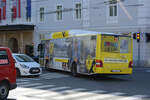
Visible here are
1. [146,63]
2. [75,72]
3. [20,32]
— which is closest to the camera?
[75,72]

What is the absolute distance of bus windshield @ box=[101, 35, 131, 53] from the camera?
54.1ft

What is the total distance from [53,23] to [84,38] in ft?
70.8

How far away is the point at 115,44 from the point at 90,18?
1792cm

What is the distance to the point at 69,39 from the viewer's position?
65.8ft

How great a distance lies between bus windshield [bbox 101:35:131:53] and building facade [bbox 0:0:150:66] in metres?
9.13

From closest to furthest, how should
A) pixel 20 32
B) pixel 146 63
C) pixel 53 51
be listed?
1. pixel 53 51
2. pixel 146 63
3. pixel 20 32

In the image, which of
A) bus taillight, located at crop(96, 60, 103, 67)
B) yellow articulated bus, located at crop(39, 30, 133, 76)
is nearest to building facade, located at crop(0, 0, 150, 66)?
yellow articulated bus, located at crop(39, 30, 133, 76)

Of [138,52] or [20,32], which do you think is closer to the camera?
[138,52]

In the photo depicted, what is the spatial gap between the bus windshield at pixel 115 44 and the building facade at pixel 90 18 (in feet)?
30.0

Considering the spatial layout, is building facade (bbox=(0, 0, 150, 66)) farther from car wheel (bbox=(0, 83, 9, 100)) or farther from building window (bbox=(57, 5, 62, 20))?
car wheel (bbox=(0, 83, 9, 100))

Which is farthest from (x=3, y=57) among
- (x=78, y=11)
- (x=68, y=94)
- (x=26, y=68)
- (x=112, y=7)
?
(x=78, y=11)

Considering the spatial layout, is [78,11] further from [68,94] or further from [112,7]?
[68,94]

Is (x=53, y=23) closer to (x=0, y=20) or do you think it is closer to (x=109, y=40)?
(x=0, y=20)

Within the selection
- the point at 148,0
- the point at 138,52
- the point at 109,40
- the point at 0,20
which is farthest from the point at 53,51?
the point at 0,20
